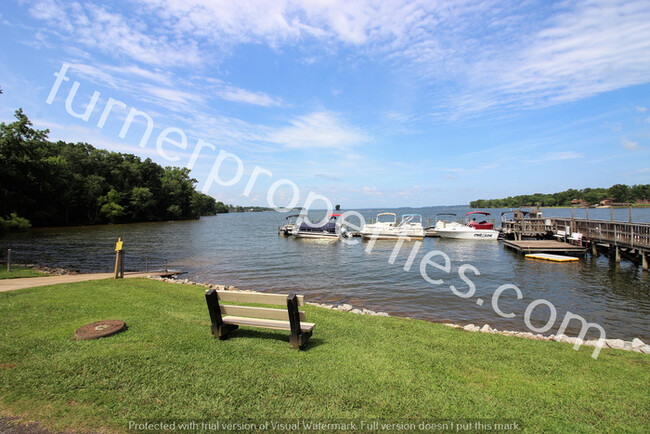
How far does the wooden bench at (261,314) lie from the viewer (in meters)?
5.11

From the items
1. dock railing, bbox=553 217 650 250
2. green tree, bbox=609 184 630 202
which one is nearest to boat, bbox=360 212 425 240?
dock railing, bbox=553 217 650 250

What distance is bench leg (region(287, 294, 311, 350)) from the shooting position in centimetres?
499

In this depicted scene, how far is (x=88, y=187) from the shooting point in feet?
228

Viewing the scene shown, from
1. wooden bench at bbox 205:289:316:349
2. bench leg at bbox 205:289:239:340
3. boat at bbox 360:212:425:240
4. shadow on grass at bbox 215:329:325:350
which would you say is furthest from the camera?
boat at bbox 360:212:425:240

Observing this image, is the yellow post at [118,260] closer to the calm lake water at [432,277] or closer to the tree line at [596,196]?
the calm lake water at [432,277]

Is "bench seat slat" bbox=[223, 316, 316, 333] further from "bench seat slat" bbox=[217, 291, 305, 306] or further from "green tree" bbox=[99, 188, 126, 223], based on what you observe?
"green tree" bbox=[99, 188, 126, 223]

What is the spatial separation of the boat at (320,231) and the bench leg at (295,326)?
3547 centimetres

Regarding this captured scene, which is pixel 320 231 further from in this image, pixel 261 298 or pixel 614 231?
pixel 261 298

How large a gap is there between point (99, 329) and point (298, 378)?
12.7 feet

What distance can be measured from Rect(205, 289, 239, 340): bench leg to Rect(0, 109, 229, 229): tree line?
29.5 m

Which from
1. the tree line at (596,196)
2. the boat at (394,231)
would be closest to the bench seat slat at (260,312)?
the boat at (394,231)

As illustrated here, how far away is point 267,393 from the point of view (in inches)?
151

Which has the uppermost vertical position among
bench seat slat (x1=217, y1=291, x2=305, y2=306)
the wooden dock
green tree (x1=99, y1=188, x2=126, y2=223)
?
the wooden dock

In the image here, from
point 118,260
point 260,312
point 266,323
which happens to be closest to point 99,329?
point 260,312
